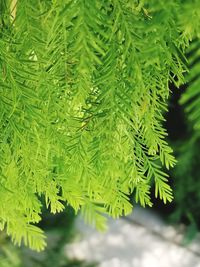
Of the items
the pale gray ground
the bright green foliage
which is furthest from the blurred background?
the bright green foliage

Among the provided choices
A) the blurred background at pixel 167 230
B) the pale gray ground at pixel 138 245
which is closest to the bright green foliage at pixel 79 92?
the blurred background at pixel 167 230

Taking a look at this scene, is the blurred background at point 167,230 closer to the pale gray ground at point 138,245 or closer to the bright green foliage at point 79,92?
the pale gray ground at point 138,245

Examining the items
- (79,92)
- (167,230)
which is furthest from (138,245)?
(79,92)

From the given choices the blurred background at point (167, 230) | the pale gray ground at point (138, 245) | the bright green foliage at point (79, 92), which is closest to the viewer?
the bright green foliage at point (79, 92)

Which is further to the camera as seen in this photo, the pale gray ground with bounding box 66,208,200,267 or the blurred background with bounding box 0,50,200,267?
the pale gray ground with bounding box 66,208,200,267

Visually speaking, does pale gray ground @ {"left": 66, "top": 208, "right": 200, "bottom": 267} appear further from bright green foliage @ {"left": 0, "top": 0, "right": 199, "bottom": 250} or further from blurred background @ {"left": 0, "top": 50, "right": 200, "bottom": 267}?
bright green foliage @ {"left": 0, "top": 0, "right": 199, "bottom": 250}

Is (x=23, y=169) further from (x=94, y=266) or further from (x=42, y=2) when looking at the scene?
(x=94, y=266)
